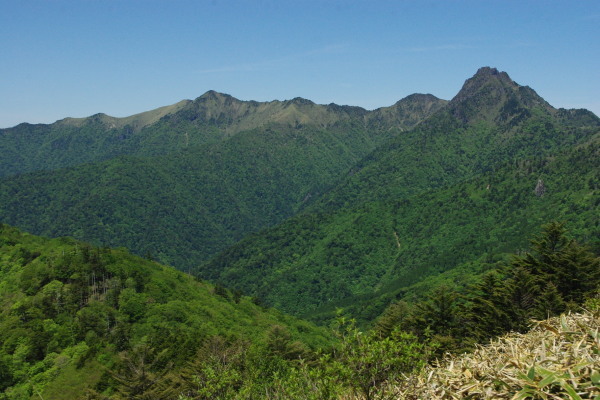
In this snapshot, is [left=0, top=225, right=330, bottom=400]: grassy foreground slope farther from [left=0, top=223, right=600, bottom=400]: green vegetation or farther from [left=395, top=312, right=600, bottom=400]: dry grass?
[left=395, top=312, right=600, bottom=400]: dry grass

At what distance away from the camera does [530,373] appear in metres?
7.48

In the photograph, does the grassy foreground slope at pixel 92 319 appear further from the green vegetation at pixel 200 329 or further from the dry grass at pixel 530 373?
the dry grass at pixel 530 373

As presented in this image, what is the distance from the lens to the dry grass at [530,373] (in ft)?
23.2

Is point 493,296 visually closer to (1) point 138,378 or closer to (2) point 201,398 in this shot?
(2) point 201,398

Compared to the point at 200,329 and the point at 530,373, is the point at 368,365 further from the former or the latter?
the point at 200,329

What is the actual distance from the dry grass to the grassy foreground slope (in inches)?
2118

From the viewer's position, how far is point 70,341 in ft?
250

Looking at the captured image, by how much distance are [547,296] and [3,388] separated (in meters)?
75.3

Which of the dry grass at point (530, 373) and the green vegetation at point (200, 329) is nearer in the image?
the dry grass at point (530, 373)

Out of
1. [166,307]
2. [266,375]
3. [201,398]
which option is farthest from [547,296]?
[166,307]

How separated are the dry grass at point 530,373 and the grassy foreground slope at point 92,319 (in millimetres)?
53795

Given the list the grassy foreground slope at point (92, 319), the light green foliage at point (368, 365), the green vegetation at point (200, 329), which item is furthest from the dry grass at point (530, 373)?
the grassy foreground slope at point (92, 319)

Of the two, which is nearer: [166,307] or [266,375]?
[266,375]

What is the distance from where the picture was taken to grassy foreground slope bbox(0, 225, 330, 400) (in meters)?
66.2
